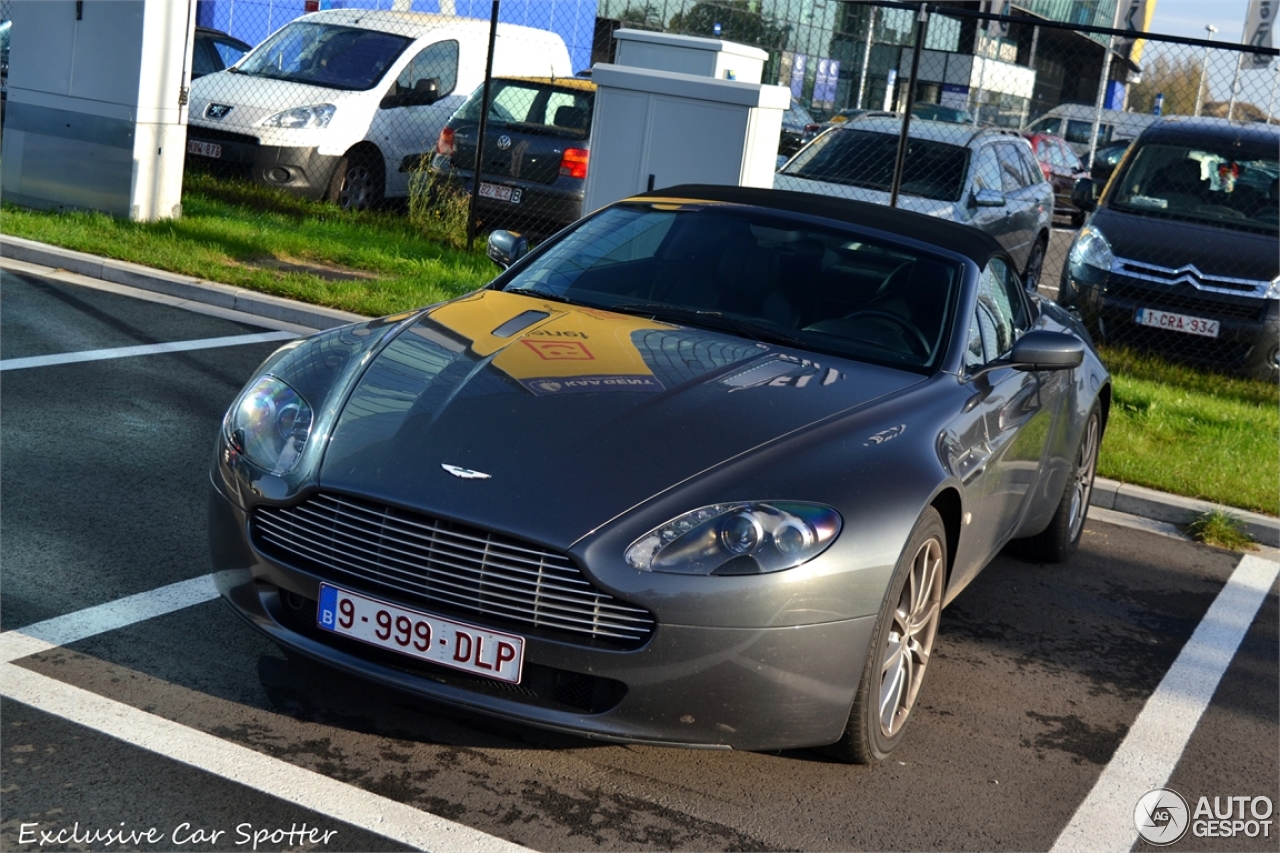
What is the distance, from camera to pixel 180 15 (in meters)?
11.2

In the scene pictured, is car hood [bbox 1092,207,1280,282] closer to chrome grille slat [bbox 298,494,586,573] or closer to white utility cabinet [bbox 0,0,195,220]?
white utility cabinet [bbox 0,0,195,220]

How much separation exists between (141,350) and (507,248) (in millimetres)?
3034

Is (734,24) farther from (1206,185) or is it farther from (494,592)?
(494,592)

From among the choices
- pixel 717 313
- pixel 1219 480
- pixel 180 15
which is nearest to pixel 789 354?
pixel 717 313

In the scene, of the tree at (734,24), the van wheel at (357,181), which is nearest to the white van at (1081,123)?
the tree at (734,24)

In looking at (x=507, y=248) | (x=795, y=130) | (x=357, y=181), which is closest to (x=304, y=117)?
(x=357, y=181)

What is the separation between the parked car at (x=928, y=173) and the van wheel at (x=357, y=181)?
384 cm

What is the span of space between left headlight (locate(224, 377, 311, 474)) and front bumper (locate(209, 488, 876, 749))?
34cm

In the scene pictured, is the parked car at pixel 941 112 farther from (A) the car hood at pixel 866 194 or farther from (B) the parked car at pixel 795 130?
(A) the car hood at pixel 866 194

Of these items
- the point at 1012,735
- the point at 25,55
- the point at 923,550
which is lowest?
the point at 1012,735

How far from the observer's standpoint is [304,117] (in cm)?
1272

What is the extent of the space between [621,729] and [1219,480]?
551 centimetres

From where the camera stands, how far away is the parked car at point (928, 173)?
1211 cm

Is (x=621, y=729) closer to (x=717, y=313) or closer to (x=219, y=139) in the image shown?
(x=717, y=313)
